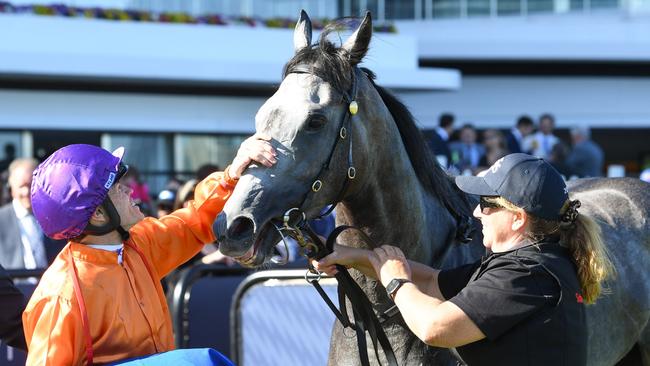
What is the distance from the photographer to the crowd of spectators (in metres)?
10.8

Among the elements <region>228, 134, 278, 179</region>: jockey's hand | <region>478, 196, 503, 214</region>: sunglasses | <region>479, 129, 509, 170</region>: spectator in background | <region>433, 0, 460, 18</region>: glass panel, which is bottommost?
<region>479, 129, 509, 170</region>: spectator in background

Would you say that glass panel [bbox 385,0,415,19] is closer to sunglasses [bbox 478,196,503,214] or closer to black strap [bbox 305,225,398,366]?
black strap [bbox 305,225,398,366]

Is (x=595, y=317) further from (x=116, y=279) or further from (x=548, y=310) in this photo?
(x=116, y=279)

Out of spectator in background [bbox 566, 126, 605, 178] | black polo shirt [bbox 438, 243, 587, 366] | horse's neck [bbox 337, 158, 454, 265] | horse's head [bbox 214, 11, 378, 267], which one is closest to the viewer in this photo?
black polo shirt [bbox 438, 243, 587, 366]

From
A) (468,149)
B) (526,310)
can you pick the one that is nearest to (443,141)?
(468,149)

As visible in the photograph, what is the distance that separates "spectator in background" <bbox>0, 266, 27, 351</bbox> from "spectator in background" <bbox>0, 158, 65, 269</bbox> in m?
2.71

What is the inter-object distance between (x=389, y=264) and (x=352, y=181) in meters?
0.37

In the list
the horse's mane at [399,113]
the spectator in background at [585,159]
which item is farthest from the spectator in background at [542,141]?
the horse's mane at [399,113]

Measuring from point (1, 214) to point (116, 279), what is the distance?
3.70m

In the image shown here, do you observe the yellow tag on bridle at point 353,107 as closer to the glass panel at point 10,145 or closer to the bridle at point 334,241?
the bridle at point 334,241

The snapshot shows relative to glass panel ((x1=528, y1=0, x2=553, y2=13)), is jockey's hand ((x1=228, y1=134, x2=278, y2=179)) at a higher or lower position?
lower

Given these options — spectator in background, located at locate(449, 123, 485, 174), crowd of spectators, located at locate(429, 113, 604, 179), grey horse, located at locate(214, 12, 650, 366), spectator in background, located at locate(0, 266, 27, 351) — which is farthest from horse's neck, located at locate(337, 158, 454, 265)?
spectator in background, located at locate(449, 123, 485, 174)

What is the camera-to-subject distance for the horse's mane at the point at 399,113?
319 centimetres

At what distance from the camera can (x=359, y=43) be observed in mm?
3240
